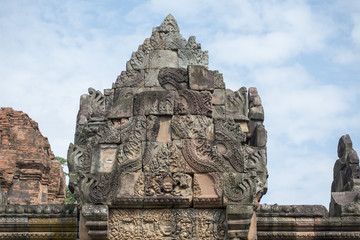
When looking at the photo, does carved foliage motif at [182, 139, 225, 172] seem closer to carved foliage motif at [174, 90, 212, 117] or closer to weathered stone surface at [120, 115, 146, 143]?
carved foliage motif at [174, 90, 212, 117]

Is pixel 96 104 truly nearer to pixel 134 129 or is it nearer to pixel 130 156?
pixel 134 129

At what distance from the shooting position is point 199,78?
11.1 meters

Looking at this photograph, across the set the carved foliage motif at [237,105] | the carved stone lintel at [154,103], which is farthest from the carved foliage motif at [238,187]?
the carved stone lintel at [154,103]

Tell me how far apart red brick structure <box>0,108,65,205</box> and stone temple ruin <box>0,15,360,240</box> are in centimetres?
846

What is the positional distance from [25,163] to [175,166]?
1072cm

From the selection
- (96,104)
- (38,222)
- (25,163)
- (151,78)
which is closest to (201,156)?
(151,78)

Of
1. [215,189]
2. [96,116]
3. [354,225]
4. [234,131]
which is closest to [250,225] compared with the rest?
[215,189]

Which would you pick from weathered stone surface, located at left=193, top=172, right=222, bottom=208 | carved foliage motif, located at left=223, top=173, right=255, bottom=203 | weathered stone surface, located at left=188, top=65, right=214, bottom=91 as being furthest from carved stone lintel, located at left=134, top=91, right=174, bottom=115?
carved foliage motif, located at left=223, top=173, right=255, bottom=203

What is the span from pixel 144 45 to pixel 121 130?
2017 mm

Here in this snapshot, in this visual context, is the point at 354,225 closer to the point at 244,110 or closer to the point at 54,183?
the point at 244,110

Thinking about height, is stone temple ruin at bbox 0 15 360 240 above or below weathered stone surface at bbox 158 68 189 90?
below

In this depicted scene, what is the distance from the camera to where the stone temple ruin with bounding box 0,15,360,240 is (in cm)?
1021

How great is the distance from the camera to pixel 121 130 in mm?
10680

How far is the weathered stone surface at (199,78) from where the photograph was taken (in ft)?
36.2
